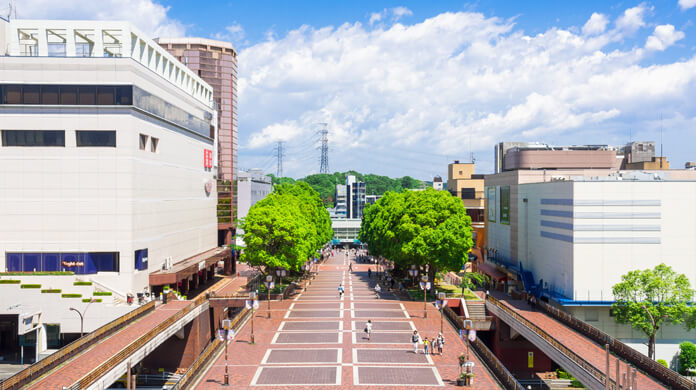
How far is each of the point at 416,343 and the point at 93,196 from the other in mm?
30287

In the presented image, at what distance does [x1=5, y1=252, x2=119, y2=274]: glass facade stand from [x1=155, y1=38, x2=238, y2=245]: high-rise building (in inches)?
2307

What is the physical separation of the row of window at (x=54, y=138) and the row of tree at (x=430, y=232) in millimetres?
33007

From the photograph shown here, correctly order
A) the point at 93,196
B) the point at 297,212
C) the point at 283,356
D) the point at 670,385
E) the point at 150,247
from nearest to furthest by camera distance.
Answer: the point at 670,385 → the point at 283,356 → the point at 93,196 → the point at 150,247 → the point at 297,212

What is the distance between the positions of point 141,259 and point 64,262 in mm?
6264

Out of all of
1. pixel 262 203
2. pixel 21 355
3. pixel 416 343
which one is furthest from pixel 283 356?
pixel 262 203

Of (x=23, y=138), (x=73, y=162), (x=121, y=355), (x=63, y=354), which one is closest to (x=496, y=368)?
(x=121, y=355)

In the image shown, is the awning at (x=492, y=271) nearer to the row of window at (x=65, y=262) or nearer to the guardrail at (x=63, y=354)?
the guardrail at (x=63, y=354)

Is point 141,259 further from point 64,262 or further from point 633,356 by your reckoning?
point 633,356

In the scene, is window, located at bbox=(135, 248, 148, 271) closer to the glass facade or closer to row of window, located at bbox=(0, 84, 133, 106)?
the glass facade

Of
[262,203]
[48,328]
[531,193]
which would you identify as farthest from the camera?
[262,203]

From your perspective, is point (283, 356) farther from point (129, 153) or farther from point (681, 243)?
point (681, 243)

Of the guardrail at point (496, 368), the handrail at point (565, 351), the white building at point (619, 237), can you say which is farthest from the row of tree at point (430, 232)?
the guardrail at point (496, 368)

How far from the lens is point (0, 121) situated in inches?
1884

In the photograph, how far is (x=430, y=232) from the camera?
62.2 meters
